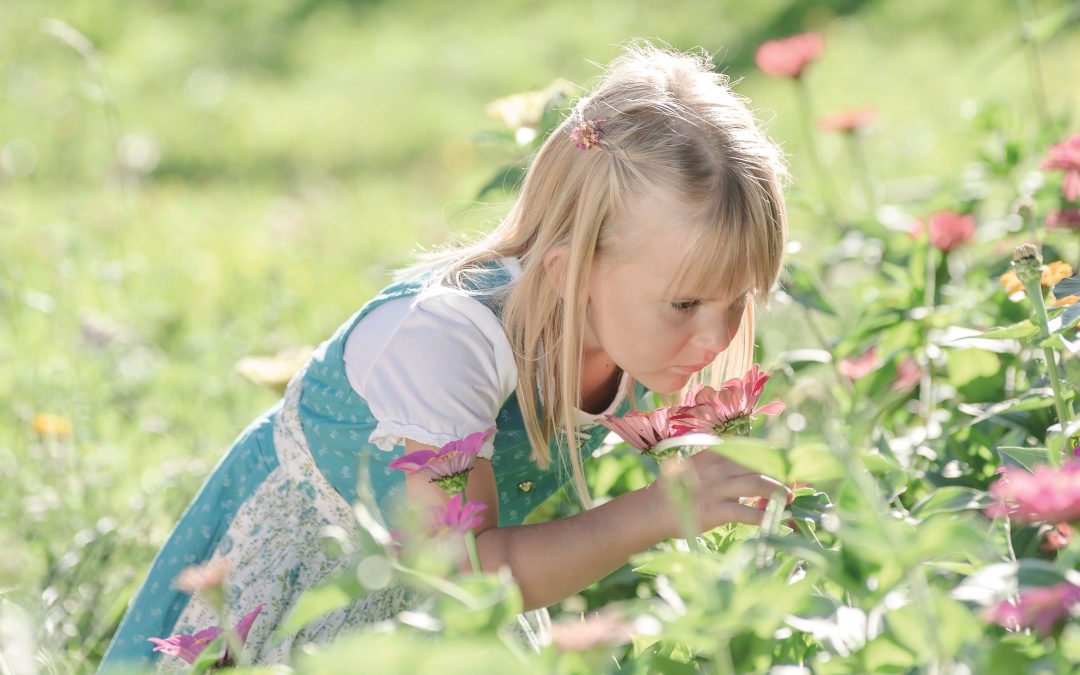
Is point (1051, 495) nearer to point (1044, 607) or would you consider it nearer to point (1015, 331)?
point (1044, 607)

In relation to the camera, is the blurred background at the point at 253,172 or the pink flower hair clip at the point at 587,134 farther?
the blurred background at the point at 253,172

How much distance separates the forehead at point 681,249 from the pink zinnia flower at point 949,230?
43 cm

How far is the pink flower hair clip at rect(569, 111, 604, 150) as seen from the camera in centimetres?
130

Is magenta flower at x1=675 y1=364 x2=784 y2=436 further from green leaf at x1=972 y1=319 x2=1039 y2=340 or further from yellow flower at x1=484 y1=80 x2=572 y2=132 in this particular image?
yellow flower at x1=484 y1=80 x2=572 y2=132

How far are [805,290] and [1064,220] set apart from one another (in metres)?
0.31

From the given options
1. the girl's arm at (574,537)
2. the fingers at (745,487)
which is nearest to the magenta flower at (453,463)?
the girl's arm at (574,537)

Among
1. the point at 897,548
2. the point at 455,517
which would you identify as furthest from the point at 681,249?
the point at 897,548

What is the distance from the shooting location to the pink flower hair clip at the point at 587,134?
1.30 m

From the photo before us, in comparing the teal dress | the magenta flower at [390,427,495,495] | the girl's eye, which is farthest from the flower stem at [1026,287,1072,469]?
the teal dress

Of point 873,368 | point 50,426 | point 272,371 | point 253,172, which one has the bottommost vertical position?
point 253,172

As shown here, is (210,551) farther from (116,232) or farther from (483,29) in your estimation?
(483,29)

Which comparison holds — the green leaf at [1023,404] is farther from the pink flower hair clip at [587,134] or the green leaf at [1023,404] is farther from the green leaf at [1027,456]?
the pink flower hair clip at [587,134]

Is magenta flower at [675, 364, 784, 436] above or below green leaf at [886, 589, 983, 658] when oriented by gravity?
below

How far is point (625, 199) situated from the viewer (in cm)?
127
